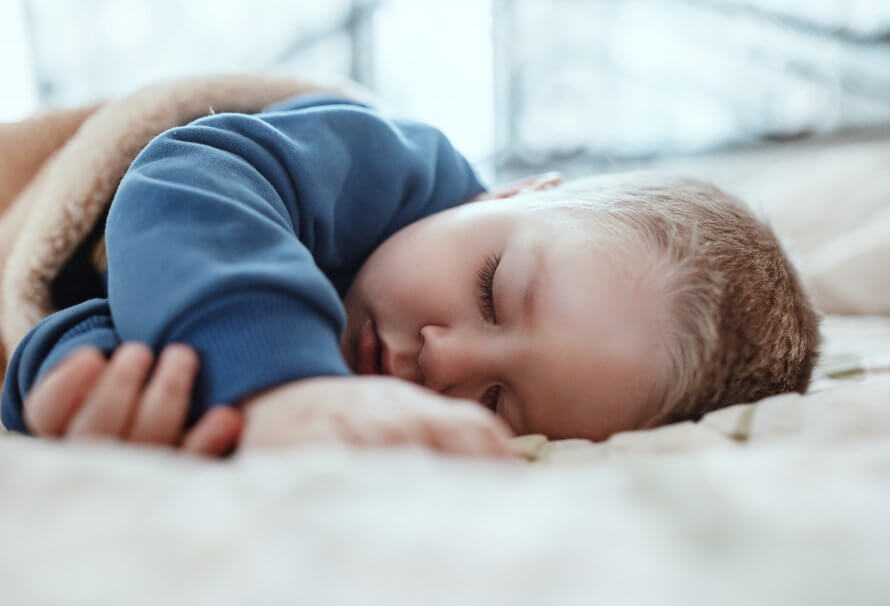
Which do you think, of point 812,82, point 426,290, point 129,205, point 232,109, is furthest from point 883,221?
point 129,205

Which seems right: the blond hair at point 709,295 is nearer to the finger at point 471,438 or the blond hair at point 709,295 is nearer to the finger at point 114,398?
the finger at point 471,438

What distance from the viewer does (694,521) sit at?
277mm

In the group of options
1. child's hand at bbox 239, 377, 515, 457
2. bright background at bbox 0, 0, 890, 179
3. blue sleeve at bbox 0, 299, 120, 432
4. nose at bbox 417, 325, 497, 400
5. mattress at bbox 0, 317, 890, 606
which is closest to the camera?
mattress at bbox 0, 317, 890, 606

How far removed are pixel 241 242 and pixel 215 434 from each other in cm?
15

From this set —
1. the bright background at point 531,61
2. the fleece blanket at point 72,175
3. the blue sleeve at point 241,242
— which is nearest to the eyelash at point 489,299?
the blue sleeve at point 241,242

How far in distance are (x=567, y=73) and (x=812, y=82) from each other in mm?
752

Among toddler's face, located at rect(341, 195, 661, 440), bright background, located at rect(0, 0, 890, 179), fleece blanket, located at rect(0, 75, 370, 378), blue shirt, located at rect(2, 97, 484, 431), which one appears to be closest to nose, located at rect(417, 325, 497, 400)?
toddler's face, located at rect(341, 195, 661, 440)

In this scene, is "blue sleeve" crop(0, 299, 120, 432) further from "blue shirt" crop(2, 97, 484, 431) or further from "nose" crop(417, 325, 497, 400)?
"nose" crop(417, 325, 497, 400)

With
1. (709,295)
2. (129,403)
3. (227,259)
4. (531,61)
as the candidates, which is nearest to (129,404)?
(129,403)

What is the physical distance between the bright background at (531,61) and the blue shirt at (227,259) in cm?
161

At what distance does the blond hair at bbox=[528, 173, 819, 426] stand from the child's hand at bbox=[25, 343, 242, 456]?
0.36 m

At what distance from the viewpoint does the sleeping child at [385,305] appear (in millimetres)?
382

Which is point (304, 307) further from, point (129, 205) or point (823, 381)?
point (823, 381)

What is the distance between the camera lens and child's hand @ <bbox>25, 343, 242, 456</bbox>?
36cm
